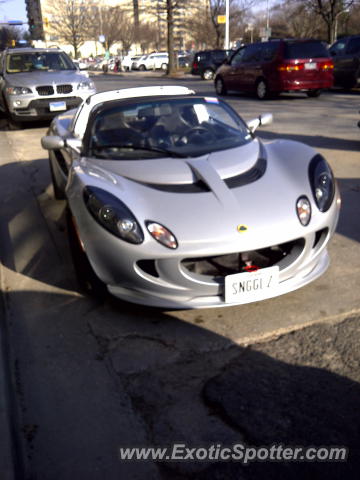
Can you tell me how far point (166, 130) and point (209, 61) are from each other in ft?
82.0

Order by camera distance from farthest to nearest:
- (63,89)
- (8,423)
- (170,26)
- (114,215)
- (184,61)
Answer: (184,61) < (170,26) < (63,89) < (114,215) < (8,423)

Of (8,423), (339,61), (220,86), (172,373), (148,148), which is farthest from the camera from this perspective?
(220,86)

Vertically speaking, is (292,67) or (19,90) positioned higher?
(292,67)

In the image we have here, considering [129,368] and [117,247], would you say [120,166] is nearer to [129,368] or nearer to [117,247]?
[117,247]

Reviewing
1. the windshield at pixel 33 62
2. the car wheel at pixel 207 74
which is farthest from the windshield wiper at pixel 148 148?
the car wheel at pixel 207 74

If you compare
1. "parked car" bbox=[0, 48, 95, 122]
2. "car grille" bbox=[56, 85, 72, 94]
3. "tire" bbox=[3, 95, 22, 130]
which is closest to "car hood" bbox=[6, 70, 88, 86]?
"parked car" bbox=[0, 48, 95, 122]

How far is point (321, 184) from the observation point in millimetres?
3496

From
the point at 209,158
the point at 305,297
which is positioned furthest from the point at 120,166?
the point at 305,297

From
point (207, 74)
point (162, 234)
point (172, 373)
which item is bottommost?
point (172, 373)

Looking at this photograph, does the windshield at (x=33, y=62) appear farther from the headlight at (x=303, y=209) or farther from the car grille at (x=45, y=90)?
the headlight at (x=303, y=209)

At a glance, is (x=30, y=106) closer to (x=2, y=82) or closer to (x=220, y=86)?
(x=2, y=82)

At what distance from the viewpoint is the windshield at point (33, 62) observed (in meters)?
12.4

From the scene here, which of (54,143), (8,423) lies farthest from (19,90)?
(8,423)

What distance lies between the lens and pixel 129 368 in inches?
112
